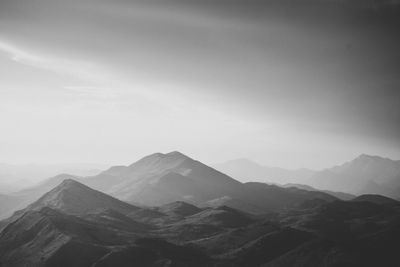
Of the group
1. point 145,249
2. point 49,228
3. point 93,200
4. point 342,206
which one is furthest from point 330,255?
point 93,200

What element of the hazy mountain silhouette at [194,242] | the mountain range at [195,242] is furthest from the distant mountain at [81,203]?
the mountain range at [195,242]

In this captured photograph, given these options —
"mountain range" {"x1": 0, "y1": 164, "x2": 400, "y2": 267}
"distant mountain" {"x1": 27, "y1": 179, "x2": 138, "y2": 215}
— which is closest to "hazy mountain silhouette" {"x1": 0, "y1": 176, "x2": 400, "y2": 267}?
"mountain range" {"x1": 0, "y1": 164, "x2": 400, "y2": 267}

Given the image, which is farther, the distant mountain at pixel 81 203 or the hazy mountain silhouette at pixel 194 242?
the distant mountain at pixel 81 203

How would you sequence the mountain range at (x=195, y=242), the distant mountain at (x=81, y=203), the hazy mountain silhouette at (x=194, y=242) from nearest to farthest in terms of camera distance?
the mountain range at (x=195, y=242)
the hazy mountain silhouette at (x=194, y=242)
the distant mountain at (x=81, y=203)

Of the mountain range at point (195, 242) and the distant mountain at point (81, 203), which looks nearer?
the mountain range at point (195, 242)

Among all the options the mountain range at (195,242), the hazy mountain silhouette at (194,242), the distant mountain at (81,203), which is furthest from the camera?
the distant mountain at (81,203)

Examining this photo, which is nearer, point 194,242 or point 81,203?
point 194,242

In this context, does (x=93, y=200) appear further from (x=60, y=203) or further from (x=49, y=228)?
(x=49, y=228)

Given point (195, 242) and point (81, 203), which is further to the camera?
point (81, 203)

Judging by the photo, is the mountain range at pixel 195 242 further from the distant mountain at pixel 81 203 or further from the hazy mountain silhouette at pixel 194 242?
the distant mountain at pixel 81 203

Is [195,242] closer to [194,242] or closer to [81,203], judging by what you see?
[194,242]

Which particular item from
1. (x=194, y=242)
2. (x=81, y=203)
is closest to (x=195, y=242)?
(x=194, y=242)

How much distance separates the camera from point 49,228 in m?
121

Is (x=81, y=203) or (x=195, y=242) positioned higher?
(x=81, y=203)
